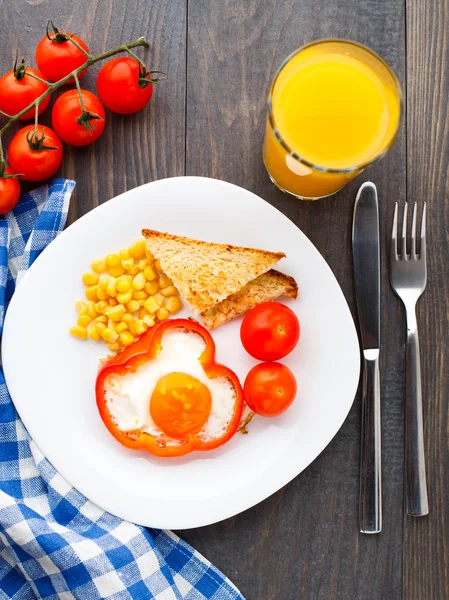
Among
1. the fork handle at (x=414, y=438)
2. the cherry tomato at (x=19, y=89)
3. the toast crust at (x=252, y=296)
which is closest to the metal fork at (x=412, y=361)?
the fork handle at (x=414, y=438)

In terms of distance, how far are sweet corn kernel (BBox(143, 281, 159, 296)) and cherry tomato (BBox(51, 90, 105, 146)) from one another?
641mm

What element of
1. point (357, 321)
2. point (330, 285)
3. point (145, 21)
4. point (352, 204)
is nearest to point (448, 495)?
point (357, 321)

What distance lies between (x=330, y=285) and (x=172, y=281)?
2.15 feet

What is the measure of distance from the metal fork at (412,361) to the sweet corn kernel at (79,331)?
131 centimetres

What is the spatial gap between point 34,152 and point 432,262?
1.72 meters

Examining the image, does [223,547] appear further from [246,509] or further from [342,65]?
[342,65]

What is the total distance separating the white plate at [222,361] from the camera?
2447 millimetres

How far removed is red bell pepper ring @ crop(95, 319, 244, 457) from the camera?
2385 mm

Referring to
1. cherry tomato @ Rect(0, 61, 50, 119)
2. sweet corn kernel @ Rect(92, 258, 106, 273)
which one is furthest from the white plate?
cherry tomato @ Rect(0, 61, 50, 119)

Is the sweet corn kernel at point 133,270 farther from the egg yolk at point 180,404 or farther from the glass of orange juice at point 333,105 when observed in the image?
the glass of orange juice at point 333,105

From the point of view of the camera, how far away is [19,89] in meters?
2.41

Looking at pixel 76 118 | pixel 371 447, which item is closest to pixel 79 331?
pixel 76 118

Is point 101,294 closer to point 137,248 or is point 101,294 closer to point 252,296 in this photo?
point 137,248

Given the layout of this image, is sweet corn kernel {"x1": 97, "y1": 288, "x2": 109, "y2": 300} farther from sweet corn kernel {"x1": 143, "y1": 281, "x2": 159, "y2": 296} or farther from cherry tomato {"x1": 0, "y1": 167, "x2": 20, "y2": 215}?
cherry tomato {"x1": 0, "y1": 167, "x2": 20, "y2": 215}
